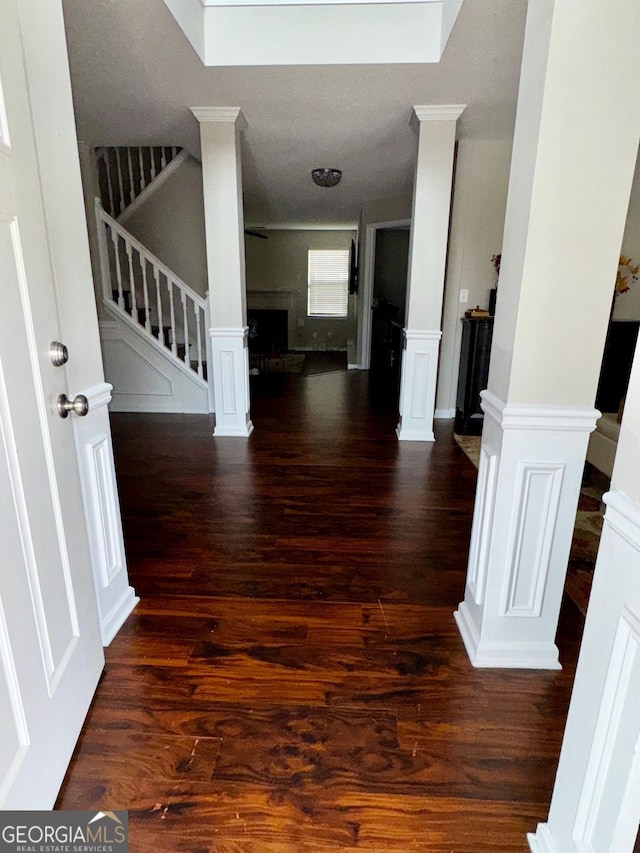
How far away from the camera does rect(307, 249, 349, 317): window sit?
982 centimetres

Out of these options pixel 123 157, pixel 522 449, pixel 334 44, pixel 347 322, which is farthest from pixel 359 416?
pixel 347 322

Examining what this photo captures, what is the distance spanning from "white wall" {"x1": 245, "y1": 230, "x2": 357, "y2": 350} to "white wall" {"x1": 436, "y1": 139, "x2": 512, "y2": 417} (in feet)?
16.7

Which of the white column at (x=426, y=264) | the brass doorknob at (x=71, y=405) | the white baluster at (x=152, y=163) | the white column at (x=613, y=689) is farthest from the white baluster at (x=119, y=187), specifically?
the white column at (x=613, y=689)

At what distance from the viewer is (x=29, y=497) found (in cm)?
107

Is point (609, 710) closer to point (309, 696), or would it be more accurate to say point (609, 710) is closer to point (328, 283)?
point (309, 696)

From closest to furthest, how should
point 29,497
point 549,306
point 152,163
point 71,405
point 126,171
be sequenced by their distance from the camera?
1. point 29,497
2. point 71,405
3. point 549,306
4. point 152,163
5. point 126,171

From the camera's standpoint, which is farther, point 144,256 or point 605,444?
point 144,256

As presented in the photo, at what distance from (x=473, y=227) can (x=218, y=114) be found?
2.30m

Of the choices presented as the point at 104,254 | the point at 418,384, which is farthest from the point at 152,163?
the point at 418,384

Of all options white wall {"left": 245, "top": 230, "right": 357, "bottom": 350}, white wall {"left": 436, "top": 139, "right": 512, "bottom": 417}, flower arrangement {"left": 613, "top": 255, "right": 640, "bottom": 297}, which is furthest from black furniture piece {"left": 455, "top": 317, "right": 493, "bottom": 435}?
white wall {"left": 245, "top": 230, "right": 357, "bottom": 350}

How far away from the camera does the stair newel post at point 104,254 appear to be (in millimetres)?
4395

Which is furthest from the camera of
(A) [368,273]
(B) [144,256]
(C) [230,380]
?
(A) [368,273]

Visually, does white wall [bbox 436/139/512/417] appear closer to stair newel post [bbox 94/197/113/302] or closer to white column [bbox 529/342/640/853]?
stair newel post [bbox 94/197/113/302]

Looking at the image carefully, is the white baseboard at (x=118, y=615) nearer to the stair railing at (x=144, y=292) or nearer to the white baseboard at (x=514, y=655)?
the white baseboard at (x=514, y=655)
